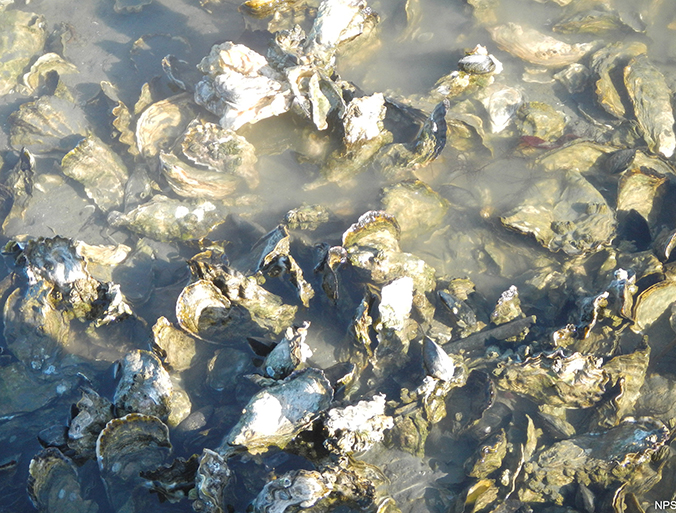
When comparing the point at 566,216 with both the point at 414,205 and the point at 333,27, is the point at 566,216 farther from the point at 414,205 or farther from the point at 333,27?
the point at 333,27

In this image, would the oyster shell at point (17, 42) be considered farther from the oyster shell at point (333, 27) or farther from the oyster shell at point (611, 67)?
the oyster shell at point (611, 67)

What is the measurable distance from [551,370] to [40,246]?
4.36m

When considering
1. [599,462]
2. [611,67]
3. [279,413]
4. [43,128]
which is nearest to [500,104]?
[611,67]

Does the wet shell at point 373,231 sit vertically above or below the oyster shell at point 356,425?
above

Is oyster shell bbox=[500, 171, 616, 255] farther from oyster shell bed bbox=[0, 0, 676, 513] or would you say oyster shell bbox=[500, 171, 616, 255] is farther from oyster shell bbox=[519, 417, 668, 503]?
oyster shell bbox=[519, 417, 668, 503]

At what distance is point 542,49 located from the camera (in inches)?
220

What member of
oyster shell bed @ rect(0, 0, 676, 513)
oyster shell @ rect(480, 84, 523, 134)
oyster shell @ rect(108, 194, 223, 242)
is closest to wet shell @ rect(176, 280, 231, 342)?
oyster shell bed @ rect(0, 0, 676, 513)

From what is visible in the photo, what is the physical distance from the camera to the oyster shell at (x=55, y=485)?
10.4ft

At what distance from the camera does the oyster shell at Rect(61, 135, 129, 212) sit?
489 cm

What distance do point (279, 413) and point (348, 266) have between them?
144 cm

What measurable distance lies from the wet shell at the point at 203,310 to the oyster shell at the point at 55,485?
1.26 metres

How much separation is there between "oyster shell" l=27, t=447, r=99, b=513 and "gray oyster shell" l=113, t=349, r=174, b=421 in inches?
20.3

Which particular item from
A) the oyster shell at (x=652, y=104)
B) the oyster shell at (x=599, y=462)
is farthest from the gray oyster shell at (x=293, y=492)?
the oyster shell at (x=652, y=104)

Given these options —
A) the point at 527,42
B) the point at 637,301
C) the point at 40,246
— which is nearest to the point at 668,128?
the point at 527,42
